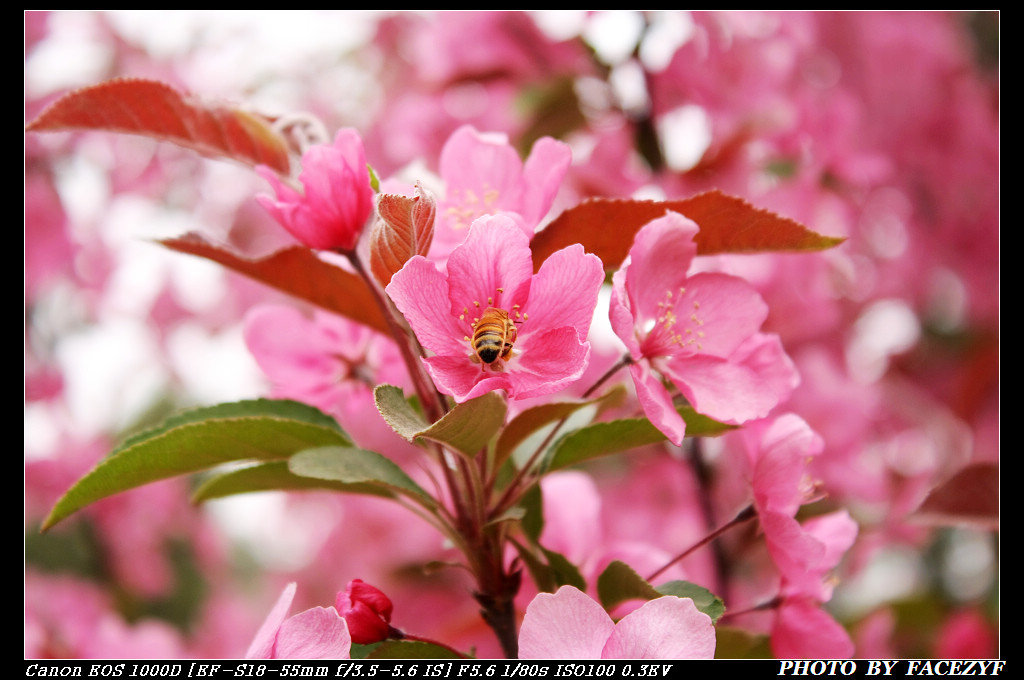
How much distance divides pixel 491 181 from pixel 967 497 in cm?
83

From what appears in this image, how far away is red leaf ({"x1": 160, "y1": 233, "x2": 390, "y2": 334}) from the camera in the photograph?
2.56 feet

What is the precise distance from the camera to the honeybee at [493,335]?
26.0 inches

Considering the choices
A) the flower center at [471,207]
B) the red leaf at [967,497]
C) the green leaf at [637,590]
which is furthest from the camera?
the red leaf at [967,497]

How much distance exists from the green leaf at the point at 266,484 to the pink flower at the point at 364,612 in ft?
0.34

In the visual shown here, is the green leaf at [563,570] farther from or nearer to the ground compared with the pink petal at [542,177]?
nearer to the ground

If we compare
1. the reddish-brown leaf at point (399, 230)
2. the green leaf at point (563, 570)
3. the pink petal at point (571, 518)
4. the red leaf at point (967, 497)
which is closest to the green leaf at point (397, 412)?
the reddish-brown leaf at point (399, 230)

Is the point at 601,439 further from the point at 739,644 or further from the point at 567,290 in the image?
the point at 739,644

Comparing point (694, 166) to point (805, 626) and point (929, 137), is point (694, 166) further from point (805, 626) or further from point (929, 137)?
point (929, 137)

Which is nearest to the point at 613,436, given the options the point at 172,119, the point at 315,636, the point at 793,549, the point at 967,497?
the point at 793,549

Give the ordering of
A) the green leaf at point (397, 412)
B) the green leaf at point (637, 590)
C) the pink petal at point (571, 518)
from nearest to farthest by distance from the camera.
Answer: the green leaf at point (397, 412) → the green leaf at point (637, 590) → the pink petal at point (571, 518)

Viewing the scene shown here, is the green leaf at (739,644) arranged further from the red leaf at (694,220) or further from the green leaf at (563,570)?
the red leaf at (694,220)

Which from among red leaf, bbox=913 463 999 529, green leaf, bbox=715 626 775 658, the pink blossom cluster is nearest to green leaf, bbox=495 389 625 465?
the pink blossom cluster

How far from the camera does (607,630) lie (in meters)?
0.65
